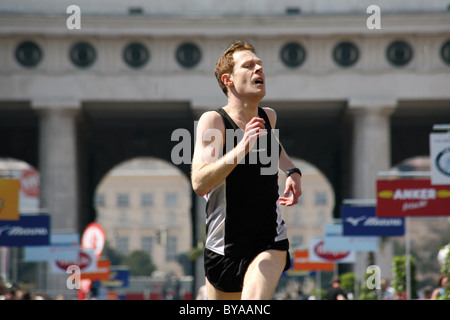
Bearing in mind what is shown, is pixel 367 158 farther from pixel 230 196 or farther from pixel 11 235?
pixel 230 196

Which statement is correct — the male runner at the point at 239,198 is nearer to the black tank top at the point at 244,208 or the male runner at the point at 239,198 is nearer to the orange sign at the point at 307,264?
the black tank top at the point at 244,208

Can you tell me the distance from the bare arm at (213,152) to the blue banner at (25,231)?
24417mm

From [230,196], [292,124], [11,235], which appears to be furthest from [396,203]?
[292,124]

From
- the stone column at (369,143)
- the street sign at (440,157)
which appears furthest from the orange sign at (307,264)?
the street sign at (440,157)

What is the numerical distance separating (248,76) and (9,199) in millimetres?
23037

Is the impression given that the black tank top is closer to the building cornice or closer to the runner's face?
the runner's face

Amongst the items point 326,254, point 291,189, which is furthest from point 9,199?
point 291,189

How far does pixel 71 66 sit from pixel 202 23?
7040 mm

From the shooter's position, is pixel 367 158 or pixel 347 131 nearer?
pixel 367 158

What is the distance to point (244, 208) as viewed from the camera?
274 inches

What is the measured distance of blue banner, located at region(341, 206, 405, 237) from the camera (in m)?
30.5

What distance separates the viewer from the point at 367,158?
182 ft

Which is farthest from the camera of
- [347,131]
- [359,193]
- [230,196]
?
[347,131]

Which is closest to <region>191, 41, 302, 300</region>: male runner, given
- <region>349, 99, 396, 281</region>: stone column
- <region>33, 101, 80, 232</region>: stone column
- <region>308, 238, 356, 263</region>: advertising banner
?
<region>308, 238, 356, 263</region>: advertising banner
